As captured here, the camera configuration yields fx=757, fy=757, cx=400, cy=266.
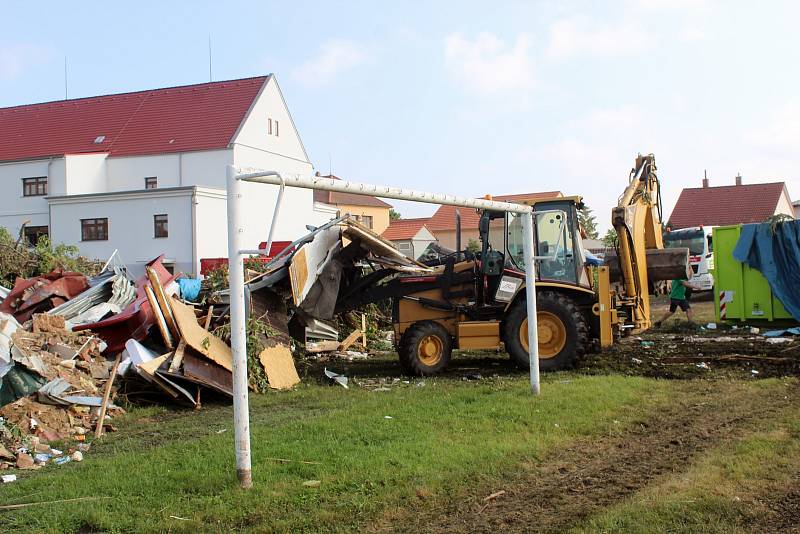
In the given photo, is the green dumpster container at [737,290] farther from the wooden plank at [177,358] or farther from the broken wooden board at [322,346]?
the wooden plank at [177,358]

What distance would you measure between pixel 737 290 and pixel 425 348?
7375mm

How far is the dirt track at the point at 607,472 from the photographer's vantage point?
533cm

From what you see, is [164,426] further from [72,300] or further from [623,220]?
[623,220]

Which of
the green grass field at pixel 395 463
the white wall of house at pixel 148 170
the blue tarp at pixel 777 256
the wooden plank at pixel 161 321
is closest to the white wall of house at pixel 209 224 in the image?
the white wall of house at pixel 148 170

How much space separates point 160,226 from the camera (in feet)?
108

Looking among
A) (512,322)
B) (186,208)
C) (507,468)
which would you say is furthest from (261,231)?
(507,468)

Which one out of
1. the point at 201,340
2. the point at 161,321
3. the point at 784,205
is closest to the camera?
the point at 201,340

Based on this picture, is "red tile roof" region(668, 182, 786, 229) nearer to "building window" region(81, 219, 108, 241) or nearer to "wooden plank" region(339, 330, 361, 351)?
"building window" region(81, 219, 108, 241)

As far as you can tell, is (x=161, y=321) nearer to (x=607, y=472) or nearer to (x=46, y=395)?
(x=46, y=395)

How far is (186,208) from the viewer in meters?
32.0

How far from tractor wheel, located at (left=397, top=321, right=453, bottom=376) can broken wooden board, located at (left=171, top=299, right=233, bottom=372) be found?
2.86 metres

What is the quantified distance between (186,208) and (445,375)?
74.0 ft

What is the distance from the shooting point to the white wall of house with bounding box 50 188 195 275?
32.1 m

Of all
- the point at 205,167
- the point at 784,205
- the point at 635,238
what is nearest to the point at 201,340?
the point at 635,238
